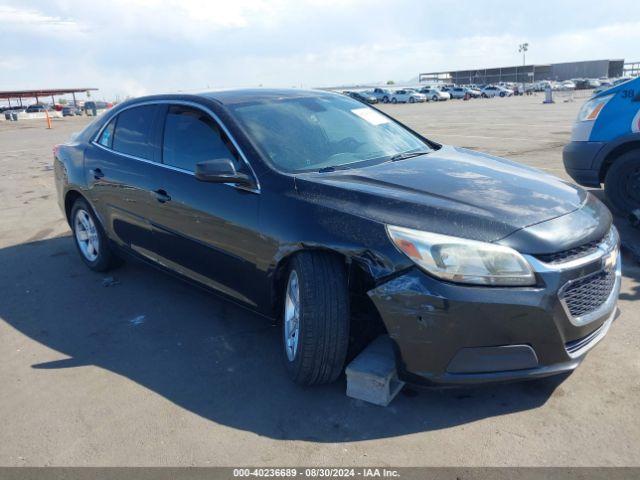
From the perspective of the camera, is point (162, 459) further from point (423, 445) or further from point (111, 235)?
point (111, 235)

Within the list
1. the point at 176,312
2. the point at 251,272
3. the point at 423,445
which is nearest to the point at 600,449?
the point at 423,445

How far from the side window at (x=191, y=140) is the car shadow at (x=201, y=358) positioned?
38.8 inches

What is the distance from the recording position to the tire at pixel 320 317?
2.87 metres

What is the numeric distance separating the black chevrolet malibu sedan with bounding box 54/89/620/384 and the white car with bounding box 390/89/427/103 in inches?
2214

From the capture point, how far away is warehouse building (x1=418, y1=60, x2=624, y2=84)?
111m

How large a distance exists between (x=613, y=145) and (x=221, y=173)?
4.60 m

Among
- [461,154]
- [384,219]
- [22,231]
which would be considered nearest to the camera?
[384,219]

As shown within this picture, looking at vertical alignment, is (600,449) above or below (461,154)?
below

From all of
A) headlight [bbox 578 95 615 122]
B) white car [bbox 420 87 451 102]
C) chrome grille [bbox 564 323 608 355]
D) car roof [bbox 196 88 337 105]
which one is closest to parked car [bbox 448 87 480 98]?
white car [bbox 420 87 451 102]

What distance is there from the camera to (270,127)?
367 cm

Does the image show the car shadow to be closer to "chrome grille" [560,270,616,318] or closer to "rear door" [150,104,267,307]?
"rear door" [150,104,267,307]

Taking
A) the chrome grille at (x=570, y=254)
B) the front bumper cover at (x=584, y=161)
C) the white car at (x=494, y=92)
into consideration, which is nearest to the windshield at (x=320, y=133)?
the chrome grille at (x=570, y=254)

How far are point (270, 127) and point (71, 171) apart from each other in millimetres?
2507

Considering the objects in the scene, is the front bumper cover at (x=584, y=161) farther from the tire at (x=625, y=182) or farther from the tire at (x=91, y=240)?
the tire at (x=91, y=240)
